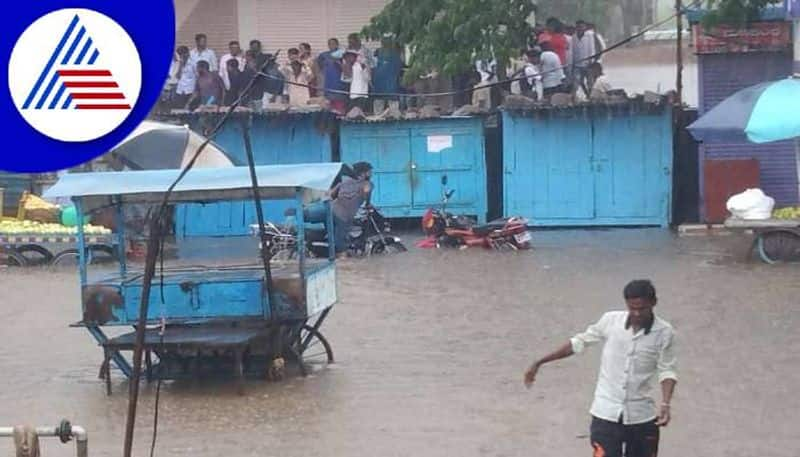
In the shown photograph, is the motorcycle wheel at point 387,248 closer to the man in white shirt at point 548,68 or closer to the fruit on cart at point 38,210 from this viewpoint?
the man in white shirt at point 548,68

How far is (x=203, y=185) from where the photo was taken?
11094 millimetres

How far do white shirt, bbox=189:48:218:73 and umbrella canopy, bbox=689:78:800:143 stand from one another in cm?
995

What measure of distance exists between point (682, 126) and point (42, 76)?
20.0m

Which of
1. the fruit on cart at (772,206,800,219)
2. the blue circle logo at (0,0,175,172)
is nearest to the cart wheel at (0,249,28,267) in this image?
the fruit on cart at (772,206,800,219)

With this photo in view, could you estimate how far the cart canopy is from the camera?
11.1 m

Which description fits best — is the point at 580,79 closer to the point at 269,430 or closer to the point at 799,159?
the point at 799,159

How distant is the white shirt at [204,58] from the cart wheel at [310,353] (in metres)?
13.5

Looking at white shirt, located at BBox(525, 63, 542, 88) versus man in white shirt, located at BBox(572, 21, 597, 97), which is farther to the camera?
man in white shirt, located at BBox(572, 21, 597, 97)

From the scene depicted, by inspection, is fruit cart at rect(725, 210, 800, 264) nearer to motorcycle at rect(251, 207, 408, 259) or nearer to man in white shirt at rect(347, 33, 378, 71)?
motorcycle at rect(251, 207, 408, 259)

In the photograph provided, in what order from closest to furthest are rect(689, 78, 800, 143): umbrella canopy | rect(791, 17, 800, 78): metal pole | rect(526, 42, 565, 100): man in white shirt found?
rect(689, 78, 800, 143): umbrella canopy
rect(791, 17, 800, 78): metal pole
rect(526, 42, 565, 100): man in white shirt

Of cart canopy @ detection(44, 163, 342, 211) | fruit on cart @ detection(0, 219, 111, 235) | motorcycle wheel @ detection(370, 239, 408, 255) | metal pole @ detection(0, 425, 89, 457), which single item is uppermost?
cart canopy @ detection(44, 163, 342, 211)

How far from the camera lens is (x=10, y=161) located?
4.23m

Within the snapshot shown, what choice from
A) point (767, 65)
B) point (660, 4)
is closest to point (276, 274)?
point (767, 65)

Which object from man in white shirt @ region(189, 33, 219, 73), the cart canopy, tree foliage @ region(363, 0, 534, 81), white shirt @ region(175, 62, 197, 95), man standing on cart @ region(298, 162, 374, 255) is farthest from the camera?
man in white shirt @ region(189, 33, 219, 73)
